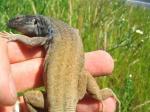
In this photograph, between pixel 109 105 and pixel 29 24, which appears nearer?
pixel 109 105

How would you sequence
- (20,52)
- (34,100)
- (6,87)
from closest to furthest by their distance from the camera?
(6,87) < (20,52) < (34,100)

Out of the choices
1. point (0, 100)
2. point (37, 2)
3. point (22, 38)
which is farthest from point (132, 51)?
point (0, 100)

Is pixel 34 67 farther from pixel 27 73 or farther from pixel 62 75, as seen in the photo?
pixel 62 75

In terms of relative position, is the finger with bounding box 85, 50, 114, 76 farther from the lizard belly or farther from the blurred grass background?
the blurred grass background

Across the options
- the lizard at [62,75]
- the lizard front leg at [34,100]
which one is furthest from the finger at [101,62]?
the lizard front leg at [34,100]

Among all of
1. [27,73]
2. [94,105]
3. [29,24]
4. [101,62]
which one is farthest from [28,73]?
[29,24]

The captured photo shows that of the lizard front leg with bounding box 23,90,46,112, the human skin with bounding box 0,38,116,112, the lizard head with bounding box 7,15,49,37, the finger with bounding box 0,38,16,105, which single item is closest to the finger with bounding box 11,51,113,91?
the human skin with bounding box 0,38,116,112

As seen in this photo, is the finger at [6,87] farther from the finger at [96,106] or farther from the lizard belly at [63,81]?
the finger at [96,106]

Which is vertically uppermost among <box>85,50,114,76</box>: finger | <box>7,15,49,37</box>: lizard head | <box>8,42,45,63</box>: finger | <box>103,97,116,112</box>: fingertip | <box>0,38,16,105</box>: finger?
<box>0,38,16,105</box>: finger
